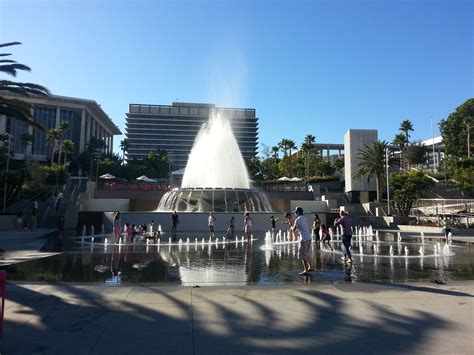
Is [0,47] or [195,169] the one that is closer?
[0,47]

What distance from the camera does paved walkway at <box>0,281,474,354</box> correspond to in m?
4.18

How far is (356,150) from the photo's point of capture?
58250 millimetres

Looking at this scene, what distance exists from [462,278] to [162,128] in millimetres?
156659

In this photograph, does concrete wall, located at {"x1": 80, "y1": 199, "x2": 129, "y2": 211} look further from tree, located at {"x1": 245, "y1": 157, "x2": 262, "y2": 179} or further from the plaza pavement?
tree, located at {"x1": 245, "y1": 157, "x2": 262, "y2": 179}

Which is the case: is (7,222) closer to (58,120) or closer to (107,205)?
(107,205)

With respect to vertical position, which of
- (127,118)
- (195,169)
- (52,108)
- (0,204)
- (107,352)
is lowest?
(107,352)

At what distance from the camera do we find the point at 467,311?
551 cm

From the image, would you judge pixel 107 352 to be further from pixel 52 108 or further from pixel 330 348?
pixel 52 108

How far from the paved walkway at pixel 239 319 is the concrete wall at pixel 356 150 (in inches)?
2100

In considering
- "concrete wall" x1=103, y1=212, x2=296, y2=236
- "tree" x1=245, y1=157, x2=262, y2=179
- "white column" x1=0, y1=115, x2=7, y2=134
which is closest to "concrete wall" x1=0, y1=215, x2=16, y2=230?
"concrete wall" x1=103, y1=212, x2=296, y2=236

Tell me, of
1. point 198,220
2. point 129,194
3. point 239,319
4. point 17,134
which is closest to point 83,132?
point 17,134

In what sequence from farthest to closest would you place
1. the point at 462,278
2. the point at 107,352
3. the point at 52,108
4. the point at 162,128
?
the point at 162,128 < the point at 52,108 < the point at 462,278 < the point at 107,352

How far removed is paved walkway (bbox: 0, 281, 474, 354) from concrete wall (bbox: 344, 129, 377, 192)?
53.3m

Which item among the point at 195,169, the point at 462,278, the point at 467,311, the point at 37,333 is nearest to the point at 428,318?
the point at 467,311
